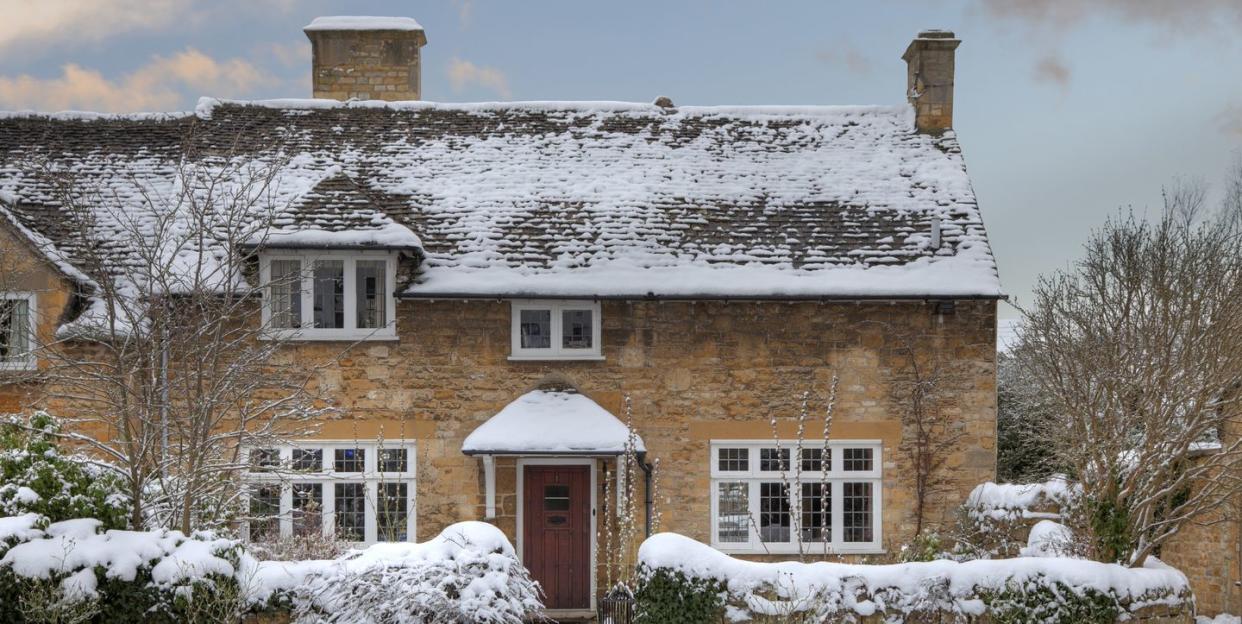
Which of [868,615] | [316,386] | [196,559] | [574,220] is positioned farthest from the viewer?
[574,220]

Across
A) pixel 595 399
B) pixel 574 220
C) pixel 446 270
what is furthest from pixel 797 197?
pixel 446 270

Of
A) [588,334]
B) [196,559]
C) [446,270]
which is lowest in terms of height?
[196,559]

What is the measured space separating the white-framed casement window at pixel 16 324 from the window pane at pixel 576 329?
25.3 feet

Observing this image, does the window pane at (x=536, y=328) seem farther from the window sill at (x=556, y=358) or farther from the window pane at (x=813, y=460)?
the window pane at (x=813, y=460)

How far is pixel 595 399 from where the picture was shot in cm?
1500

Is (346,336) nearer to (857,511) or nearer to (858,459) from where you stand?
(858,459)

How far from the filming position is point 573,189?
16609 millimetres

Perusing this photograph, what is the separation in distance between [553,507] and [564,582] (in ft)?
3.69

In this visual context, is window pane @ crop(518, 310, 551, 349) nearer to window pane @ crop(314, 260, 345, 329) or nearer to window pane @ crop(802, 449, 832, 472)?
window pane @ crop(314, 260, 345, 329)

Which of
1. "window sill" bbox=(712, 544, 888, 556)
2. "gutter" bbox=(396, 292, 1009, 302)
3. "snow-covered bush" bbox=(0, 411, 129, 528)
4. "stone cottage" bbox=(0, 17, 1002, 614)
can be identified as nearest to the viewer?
"snow-covered bush" bbox=(0, 411, 129, 528)

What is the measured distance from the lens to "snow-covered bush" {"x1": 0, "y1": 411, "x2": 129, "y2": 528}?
8.91 meters

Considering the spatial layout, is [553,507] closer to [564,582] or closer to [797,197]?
[564,582]

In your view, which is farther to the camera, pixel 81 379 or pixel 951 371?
pixel 951 371

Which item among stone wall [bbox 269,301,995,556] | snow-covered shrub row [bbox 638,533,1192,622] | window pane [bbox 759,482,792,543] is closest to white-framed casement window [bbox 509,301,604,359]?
stone wall [bbox 269,301,995,556]
